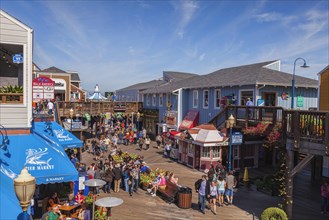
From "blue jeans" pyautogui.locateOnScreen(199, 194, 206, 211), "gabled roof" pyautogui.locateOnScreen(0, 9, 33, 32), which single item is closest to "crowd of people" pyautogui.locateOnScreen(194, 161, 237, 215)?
"blue jeans" pyautogui.locateOnScreen(199, 194, 206, 211)

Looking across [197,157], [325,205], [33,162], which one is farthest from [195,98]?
[33,162]

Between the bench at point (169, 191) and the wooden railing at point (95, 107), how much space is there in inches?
795

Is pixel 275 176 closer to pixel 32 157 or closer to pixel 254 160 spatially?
pixel 254 160

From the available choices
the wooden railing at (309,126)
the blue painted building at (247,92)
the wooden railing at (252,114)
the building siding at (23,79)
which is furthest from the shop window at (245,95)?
the building siding at (23,79)

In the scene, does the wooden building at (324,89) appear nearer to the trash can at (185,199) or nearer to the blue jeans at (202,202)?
the blue jeans at (202,202)

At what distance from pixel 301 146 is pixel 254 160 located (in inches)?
429

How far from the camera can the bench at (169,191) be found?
13.9 m

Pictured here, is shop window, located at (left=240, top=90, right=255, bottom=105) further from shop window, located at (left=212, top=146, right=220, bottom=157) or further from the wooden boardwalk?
the wooden boardwalk

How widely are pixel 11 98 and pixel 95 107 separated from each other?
23849mm

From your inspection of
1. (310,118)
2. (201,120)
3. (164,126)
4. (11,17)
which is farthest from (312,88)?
(11,17)

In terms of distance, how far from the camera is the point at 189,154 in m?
21.4

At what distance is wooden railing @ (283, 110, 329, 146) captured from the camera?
1037 cm

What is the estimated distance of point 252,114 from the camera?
17.5 m

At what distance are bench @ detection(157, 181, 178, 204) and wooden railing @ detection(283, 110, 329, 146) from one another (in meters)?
6.04
